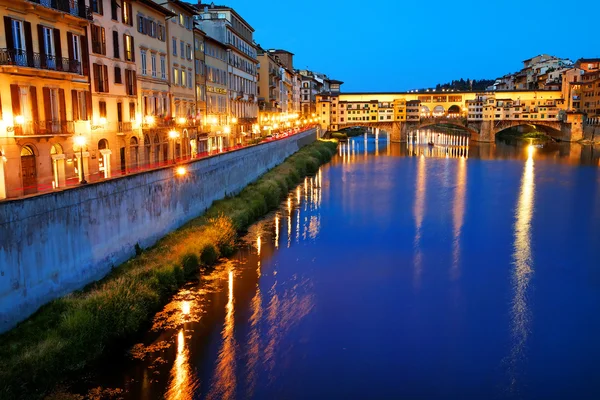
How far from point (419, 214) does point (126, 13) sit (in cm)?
Answer: 1882

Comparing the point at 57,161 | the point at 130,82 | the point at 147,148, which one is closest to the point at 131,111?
the point at 130,82

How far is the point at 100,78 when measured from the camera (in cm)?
2252

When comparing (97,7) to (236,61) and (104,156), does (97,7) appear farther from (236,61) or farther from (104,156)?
(236,61)

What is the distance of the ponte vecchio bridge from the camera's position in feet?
291

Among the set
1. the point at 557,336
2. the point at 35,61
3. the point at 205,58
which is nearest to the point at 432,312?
the point at 557,336

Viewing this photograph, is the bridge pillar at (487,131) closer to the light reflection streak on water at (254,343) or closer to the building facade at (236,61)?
the building facade at (236,61)

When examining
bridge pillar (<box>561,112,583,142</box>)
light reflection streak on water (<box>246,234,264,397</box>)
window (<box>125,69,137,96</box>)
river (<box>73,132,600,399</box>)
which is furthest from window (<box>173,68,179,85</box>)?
bridge pillar (<box>561,112,583,142</box>)

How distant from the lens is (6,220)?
1144 cm

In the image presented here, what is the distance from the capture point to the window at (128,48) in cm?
2471

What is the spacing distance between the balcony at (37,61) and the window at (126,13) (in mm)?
5231

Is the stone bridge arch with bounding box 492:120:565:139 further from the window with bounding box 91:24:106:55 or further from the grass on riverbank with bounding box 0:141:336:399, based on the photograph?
the window with bounding box 91:24:106:55

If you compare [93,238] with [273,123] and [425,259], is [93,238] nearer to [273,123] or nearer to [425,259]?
[425,259]

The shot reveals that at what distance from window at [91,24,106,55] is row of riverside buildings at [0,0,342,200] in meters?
0.04

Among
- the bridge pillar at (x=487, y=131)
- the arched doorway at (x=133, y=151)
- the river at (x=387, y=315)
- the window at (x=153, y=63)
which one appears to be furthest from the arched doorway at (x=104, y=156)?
the bridge pillar at (x=487, y=131)
